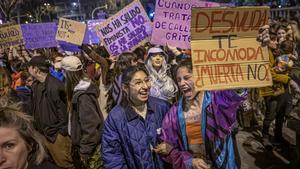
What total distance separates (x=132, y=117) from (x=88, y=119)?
1318 millimetres

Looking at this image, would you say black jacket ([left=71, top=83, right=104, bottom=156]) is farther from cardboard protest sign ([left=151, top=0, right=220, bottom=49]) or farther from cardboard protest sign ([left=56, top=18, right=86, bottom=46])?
cardboard protest sign ([left=56, top=18, right=86, bottom=46])

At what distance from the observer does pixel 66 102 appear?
534cm

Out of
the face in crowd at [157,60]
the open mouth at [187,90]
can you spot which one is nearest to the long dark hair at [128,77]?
the open mouth at [187,90]

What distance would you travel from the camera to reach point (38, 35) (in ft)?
32.9

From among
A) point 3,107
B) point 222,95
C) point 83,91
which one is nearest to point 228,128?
point 222,95

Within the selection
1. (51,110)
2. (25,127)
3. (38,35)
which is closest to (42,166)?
(25,127)

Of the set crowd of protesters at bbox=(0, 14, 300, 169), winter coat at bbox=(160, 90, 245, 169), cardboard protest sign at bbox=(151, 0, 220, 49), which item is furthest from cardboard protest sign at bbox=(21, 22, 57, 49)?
winter coat at bbox=(160, 90, 245, 169)

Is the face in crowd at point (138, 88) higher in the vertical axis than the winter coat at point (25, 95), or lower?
higher

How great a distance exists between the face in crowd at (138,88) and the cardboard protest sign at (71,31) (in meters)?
4.76

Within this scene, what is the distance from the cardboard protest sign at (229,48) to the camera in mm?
3127

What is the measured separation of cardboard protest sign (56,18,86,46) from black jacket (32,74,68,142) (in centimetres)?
305

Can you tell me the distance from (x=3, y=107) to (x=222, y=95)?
160cm

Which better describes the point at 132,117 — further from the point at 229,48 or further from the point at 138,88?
the point at 229,48

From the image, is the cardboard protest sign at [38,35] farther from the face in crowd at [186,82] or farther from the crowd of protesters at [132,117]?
the face in crowd at [186,82]
